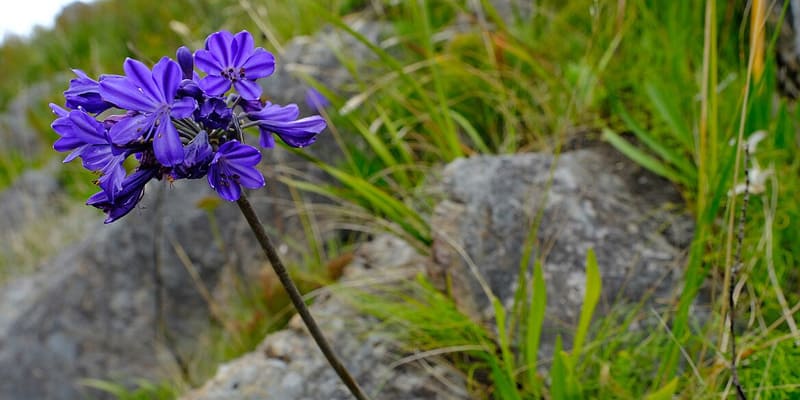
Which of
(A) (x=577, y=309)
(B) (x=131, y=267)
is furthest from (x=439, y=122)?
(B) (x=131, y=267)

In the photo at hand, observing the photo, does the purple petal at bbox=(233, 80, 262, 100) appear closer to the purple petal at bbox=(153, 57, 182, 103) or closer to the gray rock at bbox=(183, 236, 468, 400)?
the purple petal at bbox=(153, 57, 182, 103)

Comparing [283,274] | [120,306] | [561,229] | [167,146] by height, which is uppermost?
[167,146]

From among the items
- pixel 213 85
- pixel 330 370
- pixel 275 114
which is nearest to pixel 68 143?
pixel 213 85

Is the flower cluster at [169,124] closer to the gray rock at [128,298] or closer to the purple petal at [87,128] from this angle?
the purple petal at [87,128]

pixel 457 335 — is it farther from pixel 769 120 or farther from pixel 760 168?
pixel 769 120

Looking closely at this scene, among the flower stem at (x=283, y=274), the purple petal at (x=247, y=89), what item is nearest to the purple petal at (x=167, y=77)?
the purple petal at (x=247, y=89)

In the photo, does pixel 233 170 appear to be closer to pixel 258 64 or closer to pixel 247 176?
pixel 247 176

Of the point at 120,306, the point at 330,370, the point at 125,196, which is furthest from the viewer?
the point at 120,306

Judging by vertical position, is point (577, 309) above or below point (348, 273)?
below
